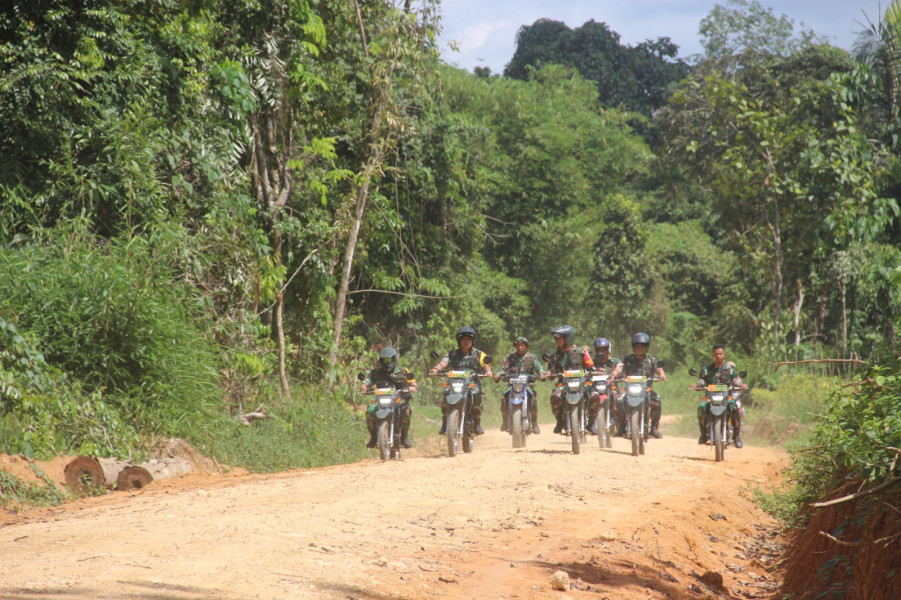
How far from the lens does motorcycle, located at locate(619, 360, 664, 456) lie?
43.2 feet

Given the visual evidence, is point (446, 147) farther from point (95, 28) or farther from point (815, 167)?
point (95, 28)

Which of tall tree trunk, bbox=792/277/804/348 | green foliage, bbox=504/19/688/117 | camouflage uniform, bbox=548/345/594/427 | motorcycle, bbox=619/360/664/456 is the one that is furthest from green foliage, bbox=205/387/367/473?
green foliage, bbox=504/19/688/117

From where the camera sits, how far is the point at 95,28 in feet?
40.0

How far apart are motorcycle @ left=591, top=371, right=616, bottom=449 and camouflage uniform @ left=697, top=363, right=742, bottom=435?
1.33 m

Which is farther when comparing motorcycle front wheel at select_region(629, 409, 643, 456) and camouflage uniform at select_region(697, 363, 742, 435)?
camouflage uniform at select_region(697, 363, 742, 435)

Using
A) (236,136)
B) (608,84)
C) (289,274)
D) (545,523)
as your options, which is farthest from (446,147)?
(608,84)

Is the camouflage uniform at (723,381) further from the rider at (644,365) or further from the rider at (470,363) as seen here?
the rider at (470,363)

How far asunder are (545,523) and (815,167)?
14748 millimetres

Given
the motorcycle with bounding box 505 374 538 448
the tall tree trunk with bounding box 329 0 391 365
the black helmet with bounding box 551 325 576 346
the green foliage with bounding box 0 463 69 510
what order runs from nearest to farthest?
the green foliage with bounding box 0 463 69 510, the motorcycle with bounding box 505 374 538 448, the black helmet with bounding box 551 325 576 346, the tall tree trunk with bounding box 329 0 391 365

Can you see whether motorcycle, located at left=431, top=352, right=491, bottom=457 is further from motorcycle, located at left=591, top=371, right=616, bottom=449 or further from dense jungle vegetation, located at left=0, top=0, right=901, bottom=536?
dense jungle vegetation, located at left=0, top=0, right=901, bottom=536

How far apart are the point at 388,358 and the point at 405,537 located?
579 centimetres

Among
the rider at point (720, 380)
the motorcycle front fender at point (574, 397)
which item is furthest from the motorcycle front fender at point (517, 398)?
the rider at point (720, 380)

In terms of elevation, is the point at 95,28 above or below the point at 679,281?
above

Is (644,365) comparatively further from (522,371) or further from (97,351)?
(97,351)
